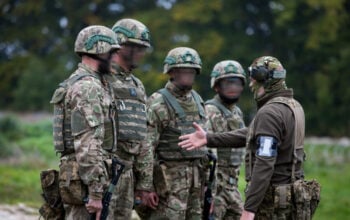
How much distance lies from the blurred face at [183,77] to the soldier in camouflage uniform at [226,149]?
58cm

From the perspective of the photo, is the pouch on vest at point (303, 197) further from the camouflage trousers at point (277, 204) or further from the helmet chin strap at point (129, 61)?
the helmet chin strap at point (129, 61)

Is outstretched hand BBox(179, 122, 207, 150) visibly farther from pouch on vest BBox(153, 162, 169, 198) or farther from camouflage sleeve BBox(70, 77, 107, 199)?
pouch on vest BBox(153, 162, 169, 198)

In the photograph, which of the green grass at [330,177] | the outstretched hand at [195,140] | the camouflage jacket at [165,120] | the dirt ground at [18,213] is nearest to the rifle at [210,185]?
the camouflage jacket at [165,120]

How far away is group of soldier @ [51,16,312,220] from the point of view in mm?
7336

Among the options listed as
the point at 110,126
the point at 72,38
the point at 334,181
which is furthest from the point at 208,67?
the point at 110,126

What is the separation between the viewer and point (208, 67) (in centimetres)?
3338

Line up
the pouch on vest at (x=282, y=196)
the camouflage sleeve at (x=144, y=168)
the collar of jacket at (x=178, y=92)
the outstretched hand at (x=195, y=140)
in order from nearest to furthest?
the pouch on vest at (x=282, y=196)
the outstretched hand at (x=195, y=140)
the camouflage sleeve at (x=144, y=168)
the collar of jacket at (x=178, y=92)

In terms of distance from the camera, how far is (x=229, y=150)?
33.2 feet

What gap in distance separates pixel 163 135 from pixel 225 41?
25735 millimetres

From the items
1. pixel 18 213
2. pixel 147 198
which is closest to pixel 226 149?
pixel 147 198

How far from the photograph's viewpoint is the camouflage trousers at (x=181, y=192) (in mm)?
9219

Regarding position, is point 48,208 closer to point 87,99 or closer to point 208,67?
point 87,99

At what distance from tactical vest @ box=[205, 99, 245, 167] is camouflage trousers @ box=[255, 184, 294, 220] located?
272cm

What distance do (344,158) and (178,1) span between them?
558 inches
